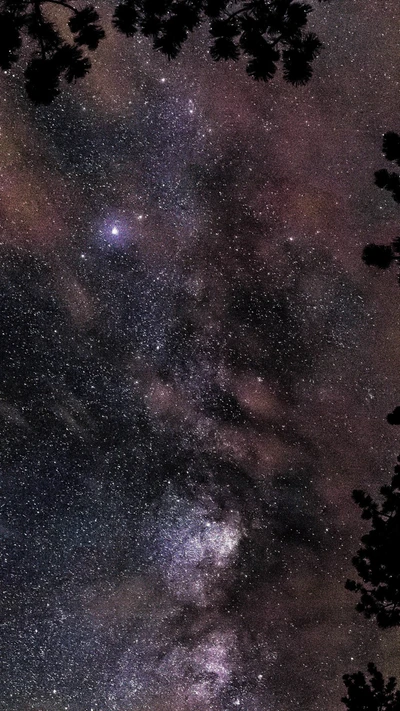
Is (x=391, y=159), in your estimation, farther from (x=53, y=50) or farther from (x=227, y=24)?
(x=53, y=50)

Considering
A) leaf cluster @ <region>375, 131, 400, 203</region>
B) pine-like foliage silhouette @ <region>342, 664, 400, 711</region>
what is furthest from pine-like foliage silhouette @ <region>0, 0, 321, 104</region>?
pine-like foliage silhouette @ <region>342, 664, 400, 711</region>

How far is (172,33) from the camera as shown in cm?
562

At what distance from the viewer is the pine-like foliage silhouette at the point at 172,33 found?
542 cm

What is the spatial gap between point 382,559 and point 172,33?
22.1 ft

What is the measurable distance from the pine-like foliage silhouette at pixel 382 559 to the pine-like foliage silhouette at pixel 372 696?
53.7 inches

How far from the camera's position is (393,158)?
708 centimetres

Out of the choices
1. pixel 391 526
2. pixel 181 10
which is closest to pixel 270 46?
pixel 181 10

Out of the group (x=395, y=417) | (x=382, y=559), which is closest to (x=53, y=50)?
(x=395, y=417)

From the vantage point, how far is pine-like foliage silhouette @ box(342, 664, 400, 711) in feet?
27.9

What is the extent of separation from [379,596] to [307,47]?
6780 mm

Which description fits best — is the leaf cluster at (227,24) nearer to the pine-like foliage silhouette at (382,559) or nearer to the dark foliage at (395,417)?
the dark foliage at (395,417)

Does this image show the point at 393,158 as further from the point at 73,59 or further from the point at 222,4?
the point at 73,59

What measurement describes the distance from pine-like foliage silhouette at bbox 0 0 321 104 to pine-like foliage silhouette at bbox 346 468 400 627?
530 cm

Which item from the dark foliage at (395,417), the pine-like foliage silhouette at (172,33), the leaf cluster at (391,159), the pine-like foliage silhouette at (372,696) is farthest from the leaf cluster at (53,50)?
the pine-like foliage silhouette at (372,696)
